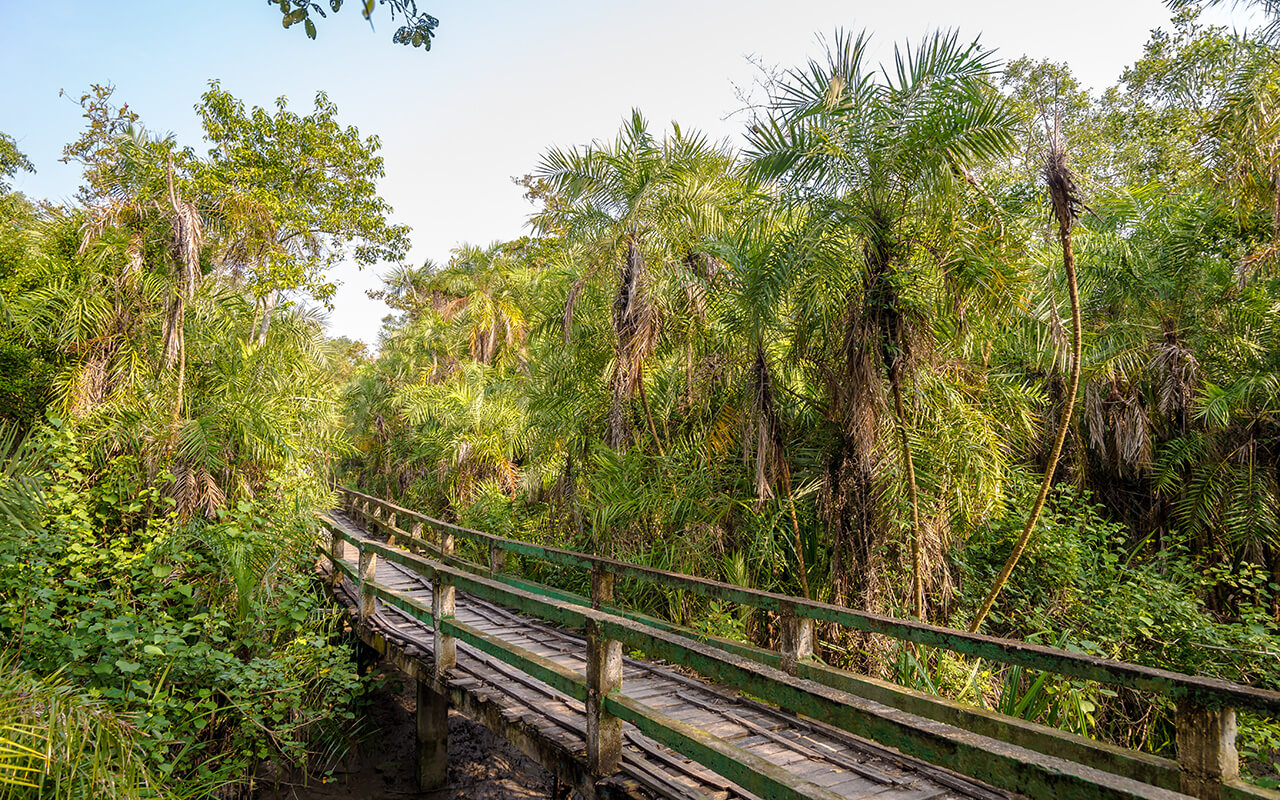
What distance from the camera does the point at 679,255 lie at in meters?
8.30

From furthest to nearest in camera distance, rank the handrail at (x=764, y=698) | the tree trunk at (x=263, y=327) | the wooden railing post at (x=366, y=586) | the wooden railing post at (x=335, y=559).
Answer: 1. the wooden railing post at (x=335, y=559)
2. the tree trunk at (x=263, y=327)
3. the wooden railing post at (x=366, y=586)
4. the handrail at (x=764, y=698)

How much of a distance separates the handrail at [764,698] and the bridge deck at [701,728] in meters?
0.39

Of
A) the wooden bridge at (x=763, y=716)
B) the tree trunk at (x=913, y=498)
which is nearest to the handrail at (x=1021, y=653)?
the wooden bridge at (x=763, y=716)

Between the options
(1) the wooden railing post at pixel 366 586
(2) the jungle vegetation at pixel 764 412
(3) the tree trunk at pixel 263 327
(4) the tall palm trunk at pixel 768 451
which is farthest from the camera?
(3) the tree trunk at pixel 263 327

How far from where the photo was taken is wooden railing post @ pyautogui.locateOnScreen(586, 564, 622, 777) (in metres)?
3.81

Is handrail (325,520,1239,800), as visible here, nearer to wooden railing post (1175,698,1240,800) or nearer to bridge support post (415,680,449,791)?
wooden railing post (1175,698,1240,800)

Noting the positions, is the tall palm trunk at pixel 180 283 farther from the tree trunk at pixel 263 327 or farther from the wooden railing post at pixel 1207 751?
the wooden railing post at pixel 1207 751

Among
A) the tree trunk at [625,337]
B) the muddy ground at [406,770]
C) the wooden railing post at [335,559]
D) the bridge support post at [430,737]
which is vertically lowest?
the muddy ground at [406,770]

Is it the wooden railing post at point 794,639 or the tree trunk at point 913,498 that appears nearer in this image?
the wooden railing post at point 794,639

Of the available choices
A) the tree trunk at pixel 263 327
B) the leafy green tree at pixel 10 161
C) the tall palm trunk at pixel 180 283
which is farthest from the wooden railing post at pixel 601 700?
the leafy green tree at pixel 10 161

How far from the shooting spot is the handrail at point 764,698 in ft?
7.18

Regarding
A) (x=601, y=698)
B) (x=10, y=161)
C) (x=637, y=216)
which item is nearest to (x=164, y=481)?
(x=637, y=216)

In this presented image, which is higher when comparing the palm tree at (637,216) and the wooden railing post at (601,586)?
the palm tree at (637,216)

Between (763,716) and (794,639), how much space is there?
57 centimetres
